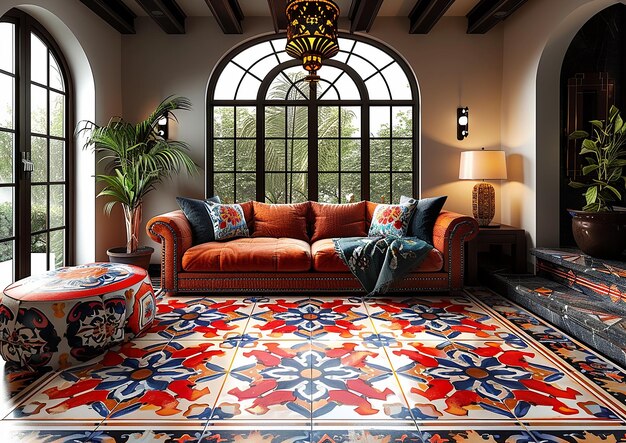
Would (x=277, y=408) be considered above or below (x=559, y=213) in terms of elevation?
below

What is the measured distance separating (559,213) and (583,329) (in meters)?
1.82

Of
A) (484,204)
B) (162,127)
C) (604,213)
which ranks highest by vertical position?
(162,127)

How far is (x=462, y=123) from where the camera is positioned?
5.08 metres

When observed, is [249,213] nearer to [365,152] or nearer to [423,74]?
[365,152]

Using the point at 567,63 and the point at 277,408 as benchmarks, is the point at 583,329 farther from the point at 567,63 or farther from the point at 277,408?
the point at 567,63

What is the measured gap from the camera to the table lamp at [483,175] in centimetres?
464

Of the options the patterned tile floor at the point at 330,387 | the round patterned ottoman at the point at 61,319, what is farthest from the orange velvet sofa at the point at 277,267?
the round patterned ottoman at the point at 61,319

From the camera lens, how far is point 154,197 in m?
5.21

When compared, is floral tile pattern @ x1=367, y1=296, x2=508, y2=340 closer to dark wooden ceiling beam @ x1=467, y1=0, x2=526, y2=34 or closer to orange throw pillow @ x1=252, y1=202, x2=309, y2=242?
orange throw pillow @ x1=252, y1=202, x2=309, y2=242

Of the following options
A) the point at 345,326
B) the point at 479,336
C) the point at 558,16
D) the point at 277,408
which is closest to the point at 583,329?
the point at 479,336

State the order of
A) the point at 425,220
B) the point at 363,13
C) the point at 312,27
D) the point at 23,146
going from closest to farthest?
the point at 312,27
the point at 23,146
the point at 425,220
the point at 363,13

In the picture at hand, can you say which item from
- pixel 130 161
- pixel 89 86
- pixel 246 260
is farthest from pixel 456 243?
pixel 89 86

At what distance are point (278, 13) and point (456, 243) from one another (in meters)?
2.92

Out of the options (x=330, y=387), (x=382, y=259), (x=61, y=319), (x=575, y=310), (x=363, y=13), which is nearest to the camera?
(x=330, y=387)
